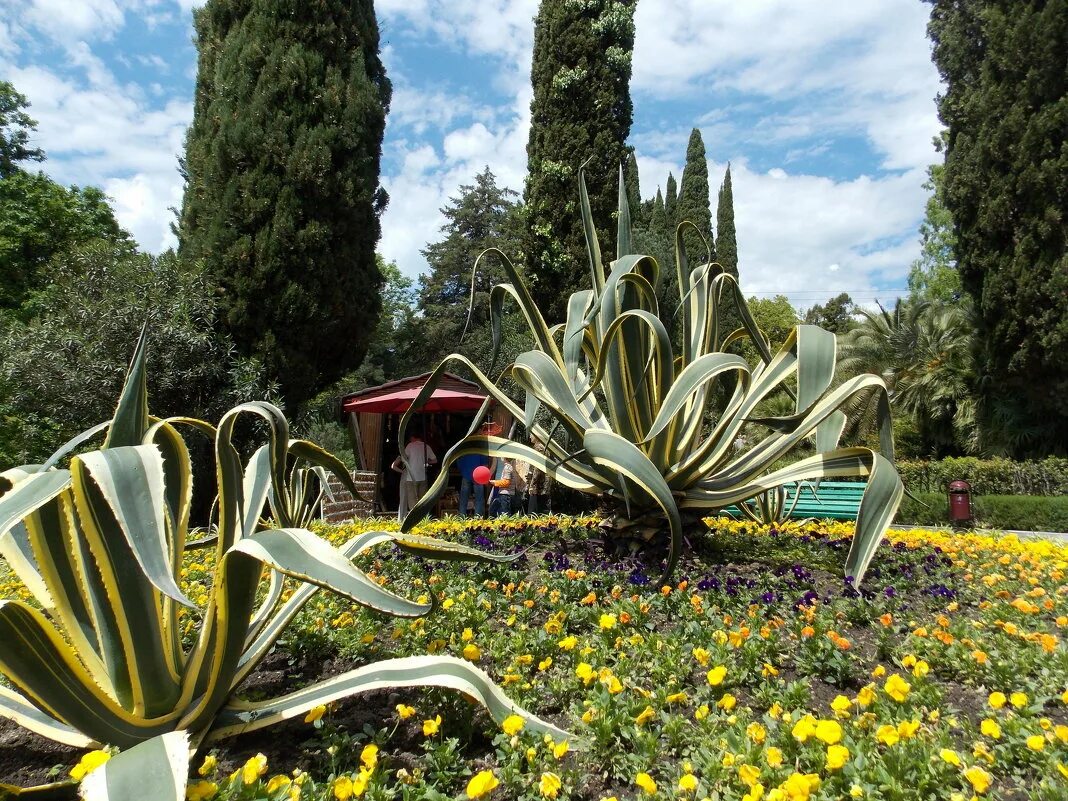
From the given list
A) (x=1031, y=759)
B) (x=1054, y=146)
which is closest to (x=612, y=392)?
(x=1031, y=759)

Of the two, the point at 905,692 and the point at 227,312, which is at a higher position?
the point at 227,312

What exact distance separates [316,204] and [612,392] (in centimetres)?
707

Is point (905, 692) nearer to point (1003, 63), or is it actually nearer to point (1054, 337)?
point (1054, 337)

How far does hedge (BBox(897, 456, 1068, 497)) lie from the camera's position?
38.2ft

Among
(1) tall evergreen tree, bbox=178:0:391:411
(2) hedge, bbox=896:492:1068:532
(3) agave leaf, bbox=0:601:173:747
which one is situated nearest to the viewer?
(3) agave leaf, bbox=0:601:173:747

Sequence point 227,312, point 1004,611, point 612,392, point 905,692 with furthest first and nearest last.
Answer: point 227,312
point 612,392
point 1004,611
point 905,692

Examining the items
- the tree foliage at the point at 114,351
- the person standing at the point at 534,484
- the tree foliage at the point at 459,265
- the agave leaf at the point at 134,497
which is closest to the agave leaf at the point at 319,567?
the agave leaf at the point at 134,497

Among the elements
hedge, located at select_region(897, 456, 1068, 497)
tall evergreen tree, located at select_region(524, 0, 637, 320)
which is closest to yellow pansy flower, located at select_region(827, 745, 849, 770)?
tall evergreen tree, located at select_region(524, 0, 637, 320)

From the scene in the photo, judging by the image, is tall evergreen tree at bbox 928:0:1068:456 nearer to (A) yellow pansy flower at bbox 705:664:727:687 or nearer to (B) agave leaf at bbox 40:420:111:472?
(A) yellow pansy flower at bbox 705:664:727:687

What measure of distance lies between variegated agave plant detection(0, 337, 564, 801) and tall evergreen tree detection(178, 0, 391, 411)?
7.37 meters

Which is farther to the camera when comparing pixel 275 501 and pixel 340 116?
pixel 340 116

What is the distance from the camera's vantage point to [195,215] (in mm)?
9227

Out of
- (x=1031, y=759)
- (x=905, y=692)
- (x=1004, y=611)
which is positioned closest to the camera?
(x=1031, y=759)

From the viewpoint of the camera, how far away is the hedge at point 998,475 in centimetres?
1165
